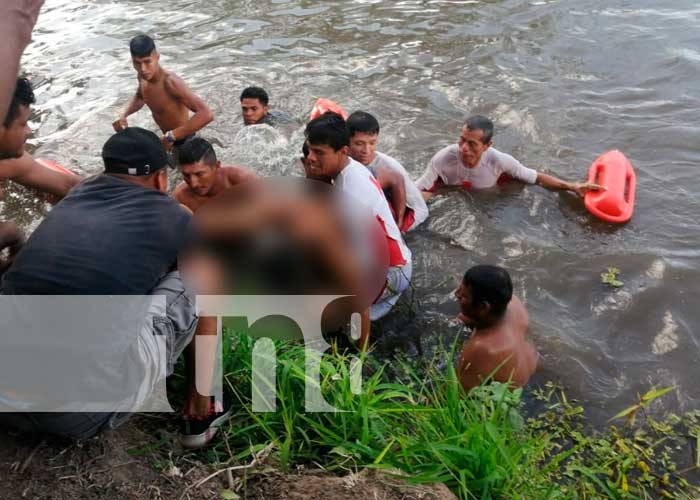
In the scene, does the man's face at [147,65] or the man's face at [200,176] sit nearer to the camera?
the man's face at [200,176]

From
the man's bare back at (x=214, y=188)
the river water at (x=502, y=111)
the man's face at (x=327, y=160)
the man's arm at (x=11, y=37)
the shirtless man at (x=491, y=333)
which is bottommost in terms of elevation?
the river water at (x=502, y=111)

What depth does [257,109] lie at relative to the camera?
6562mm

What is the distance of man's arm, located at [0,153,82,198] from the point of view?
164 inches

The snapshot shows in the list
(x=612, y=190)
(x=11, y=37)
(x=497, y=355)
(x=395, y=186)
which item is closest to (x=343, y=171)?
(x=395, y=186)

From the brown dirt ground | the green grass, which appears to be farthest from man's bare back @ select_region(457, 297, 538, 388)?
the brown dirt ground

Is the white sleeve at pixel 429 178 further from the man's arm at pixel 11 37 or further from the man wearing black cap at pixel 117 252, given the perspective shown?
the man's arm at pixel 11 37

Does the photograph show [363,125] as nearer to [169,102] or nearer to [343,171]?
[343,171]

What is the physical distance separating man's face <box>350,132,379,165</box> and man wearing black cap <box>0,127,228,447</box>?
2.23 meters

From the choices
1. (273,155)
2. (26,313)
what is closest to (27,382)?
(26,313)

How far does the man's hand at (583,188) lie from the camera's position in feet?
17.6

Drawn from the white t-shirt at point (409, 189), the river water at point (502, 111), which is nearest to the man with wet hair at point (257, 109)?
the river water at point (502, 111)

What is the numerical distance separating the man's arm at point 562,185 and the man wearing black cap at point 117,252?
3.97 m

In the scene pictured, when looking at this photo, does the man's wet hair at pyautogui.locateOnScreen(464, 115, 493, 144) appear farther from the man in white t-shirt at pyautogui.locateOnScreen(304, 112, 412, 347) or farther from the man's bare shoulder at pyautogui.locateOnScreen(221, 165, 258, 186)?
the man's bare shoulder at pyautogui.locateOnScreen(221, 165, 258, 186)

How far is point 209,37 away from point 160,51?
822 mm
